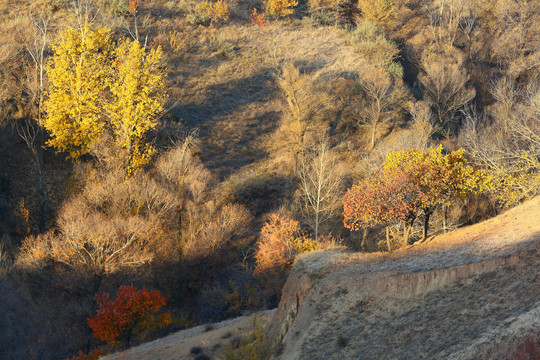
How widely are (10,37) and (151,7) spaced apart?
18.0 m

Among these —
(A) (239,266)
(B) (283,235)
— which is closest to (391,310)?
(B) (283,235)

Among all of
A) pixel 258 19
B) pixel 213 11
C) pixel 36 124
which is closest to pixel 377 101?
pixel 258 19

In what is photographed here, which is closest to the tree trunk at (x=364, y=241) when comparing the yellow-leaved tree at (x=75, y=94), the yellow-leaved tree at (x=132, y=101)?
the yellow-leaved tree at (x=132, y=101)

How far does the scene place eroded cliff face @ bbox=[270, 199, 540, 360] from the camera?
10.2 meters

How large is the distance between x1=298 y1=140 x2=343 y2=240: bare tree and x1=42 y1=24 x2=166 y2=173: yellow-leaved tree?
1209 cm

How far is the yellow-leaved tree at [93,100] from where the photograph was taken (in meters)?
32.0

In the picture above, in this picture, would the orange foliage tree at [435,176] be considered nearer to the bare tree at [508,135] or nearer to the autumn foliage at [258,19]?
the bare tree at [508,135]

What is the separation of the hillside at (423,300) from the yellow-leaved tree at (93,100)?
1853 cm

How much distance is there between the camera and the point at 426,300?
42.1ft

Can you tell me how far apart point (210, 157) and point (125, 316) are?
1832cm

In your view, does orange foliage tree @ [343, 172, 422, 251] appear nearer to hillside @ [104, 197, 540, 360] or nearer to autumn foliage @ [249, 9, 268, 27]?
hillside @ [104, 197, 540, 360]

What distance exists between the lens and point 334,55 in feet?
175

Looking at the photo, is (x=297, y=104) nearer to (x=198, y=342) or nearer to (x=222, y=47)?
(x=222, y=47)

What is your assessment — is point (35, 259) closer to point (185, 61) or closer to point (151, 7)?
point (185, 61)
